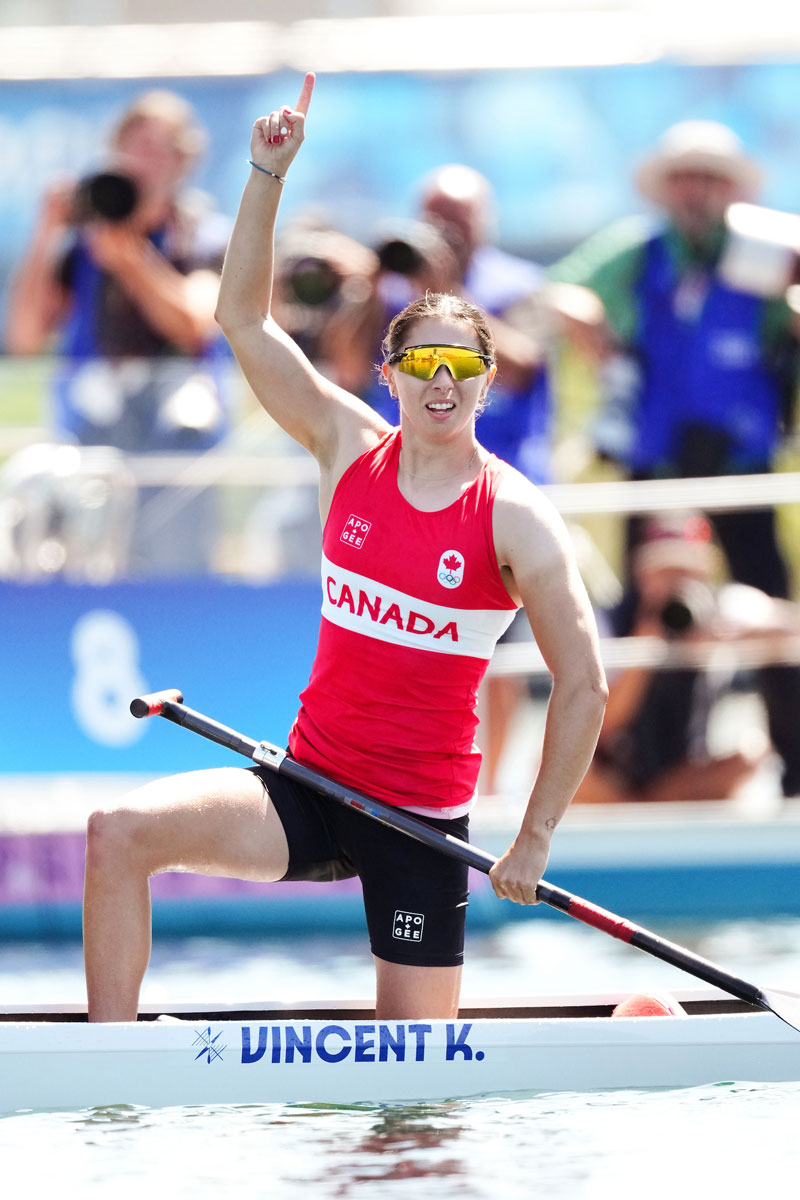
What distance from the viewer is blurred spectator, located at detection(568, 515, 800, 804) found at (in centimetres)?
760

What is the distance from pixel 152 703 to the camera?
453cm

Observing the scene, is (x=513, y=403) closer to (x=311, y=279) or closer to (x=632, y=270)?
(x=632, y=270)

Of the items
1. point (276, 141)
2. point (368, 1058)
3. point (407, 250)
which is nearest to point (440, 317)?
point (276, 141)

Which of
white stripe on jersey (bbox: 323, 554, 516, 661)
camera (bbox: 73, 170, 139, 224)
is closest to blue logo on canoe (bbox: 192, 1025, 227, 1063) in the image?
white stripe on jersey (bbox: 323, 554, 516, 661)

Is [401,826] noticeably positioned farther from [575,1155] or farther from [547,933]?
[547,933]

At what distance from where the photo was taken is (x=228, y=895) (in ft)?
24.7

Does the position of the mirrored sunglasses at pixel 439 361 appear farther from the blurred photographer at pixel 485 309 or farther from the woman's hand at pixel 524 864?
the blurred photographer at pixel 485 309

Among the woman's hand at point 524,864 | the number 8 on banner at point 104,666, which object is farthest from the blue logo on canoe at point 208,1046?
the number 8 on banner at point 104,666

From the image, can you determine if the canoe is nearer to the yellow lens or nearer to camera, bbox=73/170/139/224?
the yellow lens

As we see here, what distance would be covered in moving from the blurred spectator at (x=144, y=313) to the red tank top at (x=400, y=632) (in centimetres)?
327

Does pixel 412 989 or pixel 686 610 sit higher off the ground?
pixel 686 610

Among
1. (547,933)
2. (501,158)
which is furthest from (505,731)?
(501,158)

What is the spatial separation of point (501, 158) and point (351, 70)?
910 mm

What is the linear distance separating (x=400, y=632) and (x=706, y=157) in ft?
13.0
